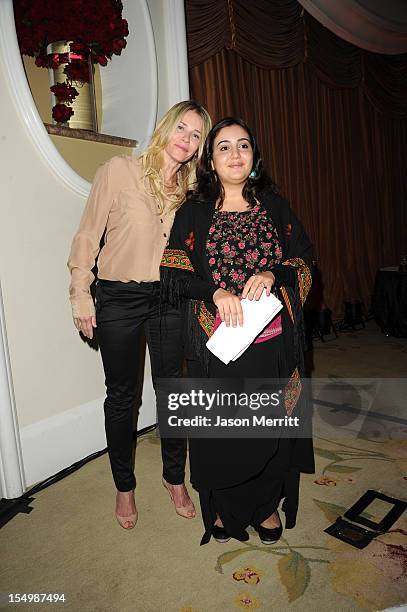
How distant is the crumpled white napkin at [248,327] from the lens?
1.63 meters

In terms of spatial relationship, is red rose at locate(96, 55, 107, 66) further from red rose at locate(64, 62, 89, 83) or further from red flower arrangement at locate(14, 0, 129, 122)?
red rose at locate(64, 62, 89, 83)

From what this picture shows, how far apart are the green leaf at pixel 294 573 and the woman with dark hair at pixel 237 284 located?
11 centimetres

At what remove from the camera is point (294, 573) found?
1672 millimetres

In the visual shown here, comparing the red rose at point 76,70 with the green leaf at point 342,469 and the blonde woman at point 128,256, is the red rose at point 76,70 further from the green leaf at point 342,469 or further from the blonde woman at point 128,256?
the green leaf at point 342,469

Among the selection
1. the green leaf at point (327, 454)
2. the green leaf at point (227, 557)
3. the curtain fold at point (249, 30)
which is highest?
the curtain fold at point (249, 30)

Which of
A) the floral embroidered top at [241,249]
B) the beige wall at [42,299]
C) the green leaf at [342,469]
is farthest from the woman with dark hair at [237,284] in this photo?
the beige wall at [42,299]

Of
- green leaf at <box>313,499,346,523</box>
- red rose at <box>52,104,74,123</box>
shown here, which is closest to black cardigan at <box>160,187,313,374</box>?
green leaf at <box>313,499,346,523</box>

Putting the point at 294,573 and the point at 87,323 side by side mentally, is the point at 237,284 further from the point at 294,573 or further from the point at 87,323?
the point at 294,573

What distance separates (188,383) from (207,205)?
689mm

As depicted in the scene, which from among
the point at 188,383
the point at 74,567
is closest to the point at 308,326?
the point at 188,383

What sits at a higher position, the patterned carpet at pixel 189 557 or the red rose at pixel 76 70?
the red rose at pixel 76 70

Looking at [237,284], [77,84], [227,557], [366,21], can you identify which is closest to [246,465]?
[227,557]

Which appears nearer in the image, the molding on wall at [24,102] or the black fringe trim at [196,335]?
the black fringe trim at [196,335]

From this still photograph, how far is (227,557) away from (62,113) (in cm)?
217
